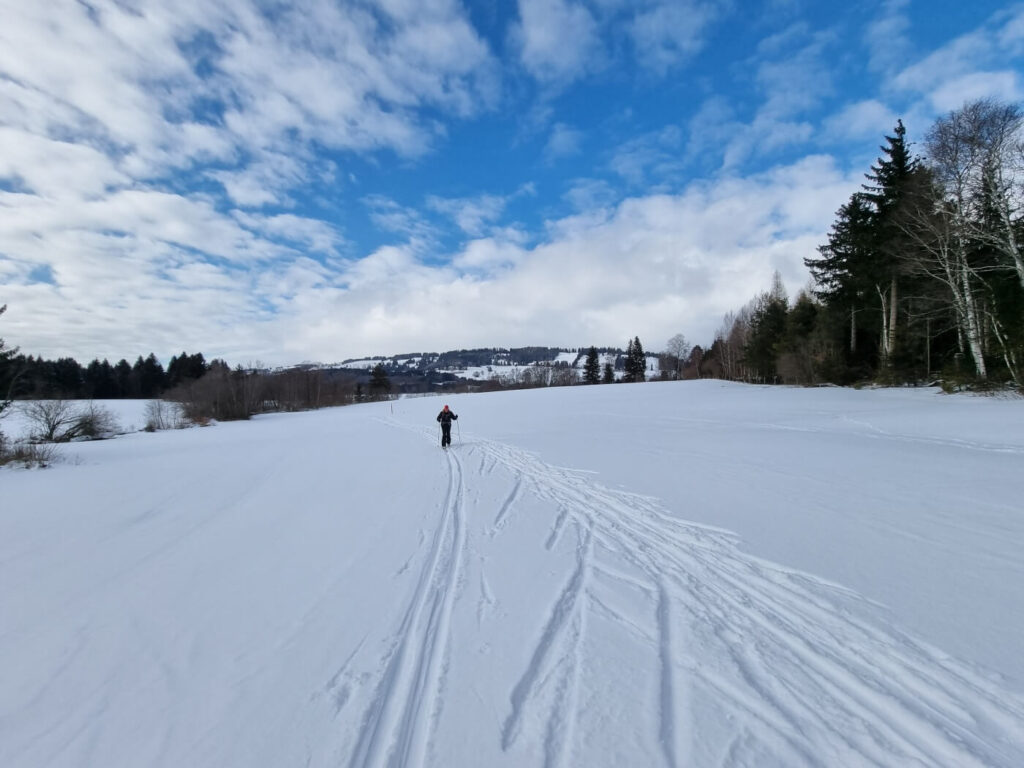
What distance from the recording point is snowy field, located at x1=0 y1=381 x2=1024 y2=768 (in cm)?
243

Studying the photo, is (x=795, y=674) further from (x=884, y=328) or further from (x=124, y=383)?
(x=124, y=383)

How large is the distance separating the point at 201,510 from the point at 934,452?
1541 centimetres

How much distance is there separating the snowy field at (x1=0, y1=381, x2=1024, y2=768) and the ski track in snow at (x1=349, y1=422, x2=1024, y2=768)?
2cm

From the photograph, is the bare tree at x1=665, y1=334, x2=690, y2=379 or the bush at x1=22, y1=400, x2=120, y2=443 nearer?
the bush at x1=22, y1=400, x2=120, y2=443

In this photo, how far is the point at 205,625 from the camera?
3832 millimetres

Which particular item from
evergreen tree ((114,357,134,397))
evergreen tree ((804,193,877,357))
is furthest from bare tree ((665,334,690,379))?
evergreen tree ((114,357,134,397))

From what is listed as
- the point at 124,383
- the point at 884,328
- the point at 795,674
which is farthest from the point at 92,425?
the point at 124,383

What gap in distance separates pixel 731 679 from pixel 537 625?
1.50 metres

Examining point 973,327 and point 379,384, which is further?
point 379,384

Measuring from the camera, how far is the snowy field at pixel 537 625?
2.43 meters

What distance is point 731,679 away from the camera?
112 inches

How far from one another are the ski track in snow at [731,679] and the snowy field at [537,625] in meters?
0.02

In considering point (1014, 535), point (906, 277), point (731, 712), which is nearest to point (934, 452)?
point (1014, 535)

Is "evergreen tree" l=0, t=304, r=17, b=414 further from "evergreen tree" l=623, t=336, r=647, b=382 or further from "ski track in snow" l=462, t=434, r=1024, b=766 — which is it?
"evergreen tree" l=623, t=336, r=647, b=382
